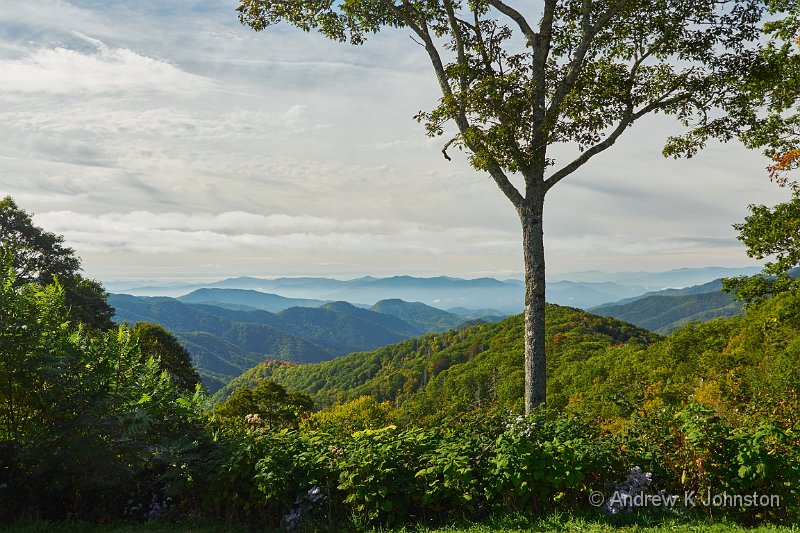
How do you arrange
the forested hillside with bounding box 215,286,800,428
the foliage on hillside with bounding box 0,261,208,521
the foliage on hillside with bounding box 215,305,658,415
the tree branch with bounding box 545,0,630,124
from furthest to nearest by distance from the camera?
the foliage on hillside with bounding box 215,305,658,415 < the forested hillside with bounding box 215,286,800,428 < the tree branch with bounding box 545,0,630,124 < the foliage on hillside with bounding box 0,261,208,521

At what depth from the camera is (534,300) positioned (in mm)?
8055

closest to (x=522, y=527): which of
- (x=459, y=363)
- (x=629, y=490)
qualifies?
(x=629, y=490)

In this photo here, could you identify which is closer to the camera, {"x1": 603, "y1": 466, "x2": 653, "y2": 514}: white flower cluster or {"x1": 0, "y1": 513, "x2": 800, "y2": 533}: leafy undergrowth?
{"x1": 0, "y1": 513, "x2": 800, "y2": 533}: leafy undergrowth

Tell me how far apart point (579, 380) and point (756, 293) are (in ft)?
183

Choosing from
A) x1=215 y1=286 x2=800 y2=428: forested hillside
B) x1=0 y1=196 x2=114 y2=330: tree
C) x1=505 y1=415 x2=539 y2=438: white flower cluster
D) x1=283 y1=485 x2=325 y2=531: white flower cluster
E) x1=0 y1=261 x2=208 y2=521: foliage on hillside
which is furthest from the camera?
x1=0 y1=196 x2=114 y2=330: tree

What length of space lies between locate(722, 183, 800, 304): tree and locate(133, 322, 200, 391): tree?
27.9 m

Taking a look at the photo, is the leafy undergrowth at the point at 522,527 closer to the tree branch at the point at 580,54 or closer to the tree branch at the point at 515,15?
the tree branch at the point at 580,54

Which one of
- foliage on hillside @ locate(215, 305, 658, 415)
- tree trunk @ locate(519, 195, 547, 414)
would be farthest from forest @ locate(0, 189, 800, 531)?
foliage on hillside @ locate(215, 305, 658, 415)

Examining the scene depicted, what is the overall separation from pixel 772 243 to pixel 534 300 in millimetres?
8875

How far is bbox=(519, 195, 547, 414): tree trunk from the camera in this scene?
799 cm

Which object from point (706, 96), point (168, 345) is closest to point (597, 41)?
point (706, 96)

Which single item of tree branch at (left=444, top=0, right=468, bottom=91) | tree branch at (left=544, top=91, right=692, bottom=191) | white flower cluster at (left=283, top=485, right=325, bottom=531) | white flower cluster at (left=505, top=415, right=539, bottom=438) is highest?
tree branch at (left=444, top=0, right=468, bottom=91)

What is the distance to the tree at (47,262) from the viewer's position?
25809mm

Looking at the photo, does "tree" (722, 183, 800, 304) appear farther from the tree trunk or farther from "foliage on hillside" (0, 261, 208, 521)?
"foliage on hillside" (0, 261, 208, 521)
